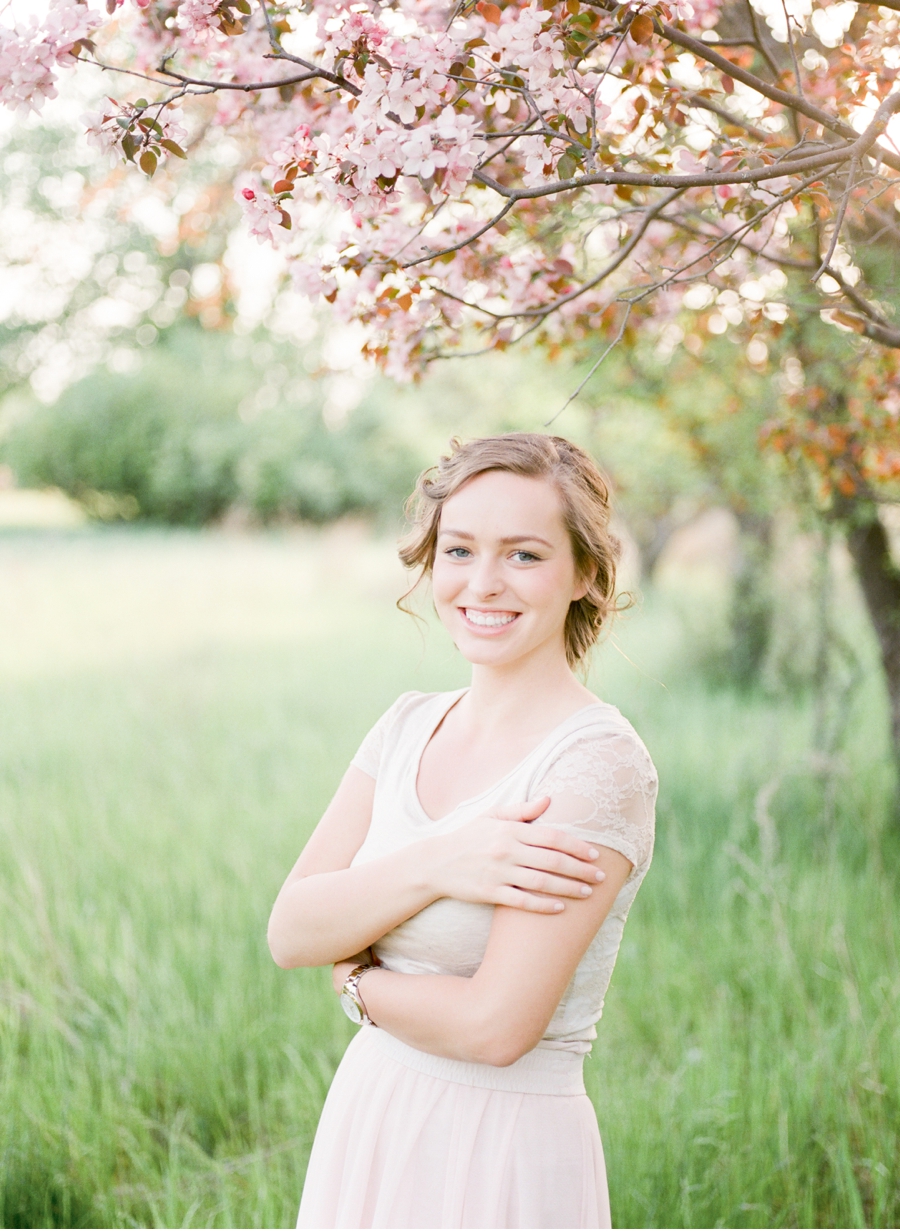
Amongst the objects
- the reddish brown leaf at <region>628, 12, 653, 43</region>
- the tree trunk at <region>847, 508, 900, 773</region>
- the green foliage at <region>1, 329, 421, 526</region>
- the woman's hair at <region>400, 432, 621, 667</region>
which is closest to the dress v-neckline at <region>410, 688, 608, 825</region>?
the woman's hair at <region>400, 432, 621, 667</region>

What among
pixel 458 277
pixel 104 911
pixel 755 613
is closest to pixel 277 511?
pixel 755 613

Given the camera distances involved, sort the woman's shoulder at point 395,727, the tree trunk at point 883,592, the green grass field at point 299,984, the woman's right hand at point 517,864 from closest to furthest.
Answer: the woman's right hand at point 517,864, the woman's shoulder at point 395,727, the green grass field at point 299,984, the tree trunk at point 883,592

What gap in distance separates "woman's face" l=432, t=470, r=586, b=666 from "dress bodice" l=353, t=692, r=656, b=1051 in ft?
0.53

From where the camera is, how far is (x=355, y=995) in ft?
5.09

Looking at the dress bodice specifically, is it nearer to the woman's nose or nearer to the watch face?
the watch face

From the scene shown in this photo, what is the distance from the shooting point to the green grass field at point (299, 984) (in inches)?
106

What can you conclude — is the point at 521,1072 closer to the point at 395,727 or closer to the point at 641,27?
Result: the point at 395,727

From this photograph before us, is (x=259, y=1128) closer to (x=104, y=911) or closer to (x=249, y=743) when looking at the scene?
(x=104, y=911)

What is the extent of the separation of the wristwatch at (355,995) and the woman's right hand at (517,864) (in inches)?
9.3

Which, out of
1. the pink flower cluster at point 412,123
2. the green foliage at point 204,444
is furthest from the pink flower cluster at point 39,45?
the green foliage at point 204,444

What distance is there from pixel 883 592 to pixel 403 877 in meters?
3.68

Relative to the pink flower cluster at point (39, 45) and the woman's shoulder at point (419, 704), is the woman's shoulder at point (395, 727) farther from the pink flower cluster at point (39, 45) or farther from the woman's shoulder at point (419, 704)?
the pink flower cluster at point (39, 45)

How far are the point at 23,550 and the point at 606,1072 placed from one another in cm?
1464

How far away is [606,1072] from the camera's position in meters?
3.16
